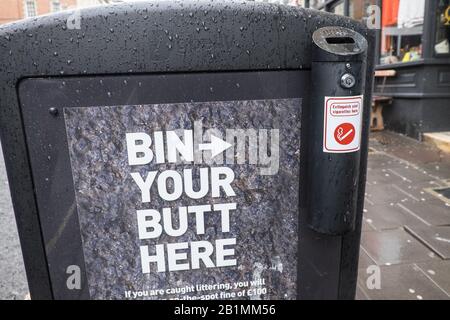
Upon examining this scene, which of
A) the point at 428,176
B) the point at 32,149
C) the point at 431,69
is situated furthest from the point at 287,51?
the point at 431,69

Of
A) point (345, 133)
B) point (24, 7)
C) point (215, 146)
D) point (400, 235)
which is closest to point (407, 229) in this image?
point (400, 235)

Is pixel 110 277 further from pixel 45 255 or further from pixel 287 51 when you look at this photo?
pixel 287 51

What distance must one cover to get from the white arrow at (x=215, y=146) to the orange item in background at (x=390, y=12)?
711 cm

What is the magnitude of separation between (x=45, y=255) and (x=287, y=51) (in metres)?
0.90

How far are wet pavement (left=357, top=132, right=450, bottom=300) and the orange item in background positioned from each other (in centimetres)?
326

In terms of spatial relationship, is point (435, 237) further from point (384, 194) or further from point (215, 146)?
point (215, 146)

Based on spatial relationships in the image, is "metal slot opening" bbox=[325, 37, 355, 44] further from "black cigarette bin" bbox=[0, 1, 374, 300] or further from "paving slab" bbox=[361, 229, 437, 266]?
"paving slab" bbox=[361, 229, 437, 266]

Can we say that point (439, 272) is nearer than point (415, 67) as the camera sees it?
Yes

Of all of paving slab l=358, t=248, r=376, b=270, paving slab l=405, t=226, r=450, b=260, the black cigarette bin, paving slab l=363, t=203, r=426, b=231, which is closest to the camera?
the black cigarette bin

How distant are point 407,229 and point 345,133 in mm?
2291

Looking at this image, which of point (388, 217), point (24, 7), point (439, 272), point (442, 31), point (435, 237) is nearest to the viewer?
point (439, 272)

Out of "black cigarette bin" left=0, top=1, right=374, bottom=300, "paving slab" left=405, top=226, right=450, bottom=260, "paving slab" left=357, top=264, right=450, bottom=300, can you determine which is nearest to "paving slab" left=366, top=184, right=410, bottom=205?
"paving slab" left=405, top=226, right=450, bottom=260

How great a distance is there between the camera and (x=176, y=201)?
3.54 feet

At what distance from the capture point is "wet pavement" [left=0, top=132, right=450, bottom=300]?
2.28 m
